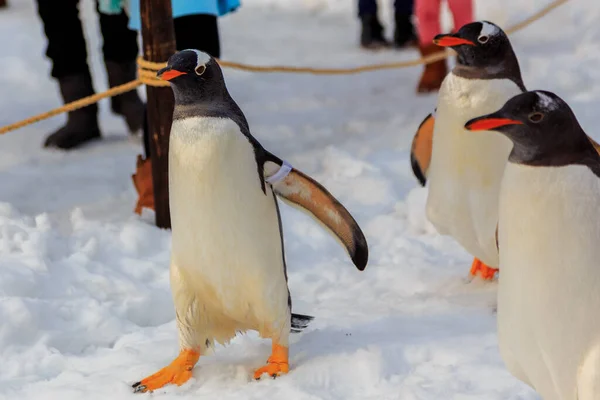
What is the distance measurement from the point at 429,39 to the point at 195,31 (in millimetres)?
1867

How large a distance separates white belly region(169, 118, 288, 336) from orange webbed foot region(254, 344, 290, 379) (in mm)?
61

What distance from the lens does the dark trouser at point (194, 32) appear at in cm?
321

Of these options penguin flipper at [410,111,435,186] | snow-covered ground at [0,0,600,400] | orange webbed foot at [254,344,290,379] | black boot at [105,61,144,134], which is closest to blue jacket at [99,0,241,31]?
black boot at [105,61,144,134]

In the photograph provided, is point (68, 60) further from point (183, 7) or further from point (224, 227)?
point (224, 227)

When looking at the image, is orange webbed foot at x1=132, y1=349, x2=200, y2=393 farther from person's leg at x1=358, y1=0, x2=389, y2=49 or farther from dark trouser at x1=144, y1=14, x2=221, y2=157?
person's leg at x1=358, y1=0, x2=389, y2=49

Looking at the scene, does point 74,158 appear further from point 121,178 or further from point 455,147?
point 455,147

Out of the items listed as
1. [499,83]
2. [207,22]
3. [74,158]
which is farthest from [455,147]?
[74,158]

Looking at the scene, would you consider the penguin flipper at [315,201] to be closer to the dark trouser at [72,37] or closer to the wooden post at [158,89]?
the wooden post at [158,89]

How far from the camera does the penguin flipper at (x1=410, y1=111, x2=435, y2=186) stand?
2686 millimetres

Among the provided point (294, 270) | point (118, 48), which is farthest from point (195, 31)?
point (294, 270)

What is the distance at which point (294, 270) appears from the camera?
280 cm

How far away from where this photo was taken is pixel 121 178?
12.2 ft

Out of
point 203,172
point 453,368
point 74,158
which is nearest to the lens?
point 203,172

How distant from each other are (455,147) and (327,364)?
2.34 ft
